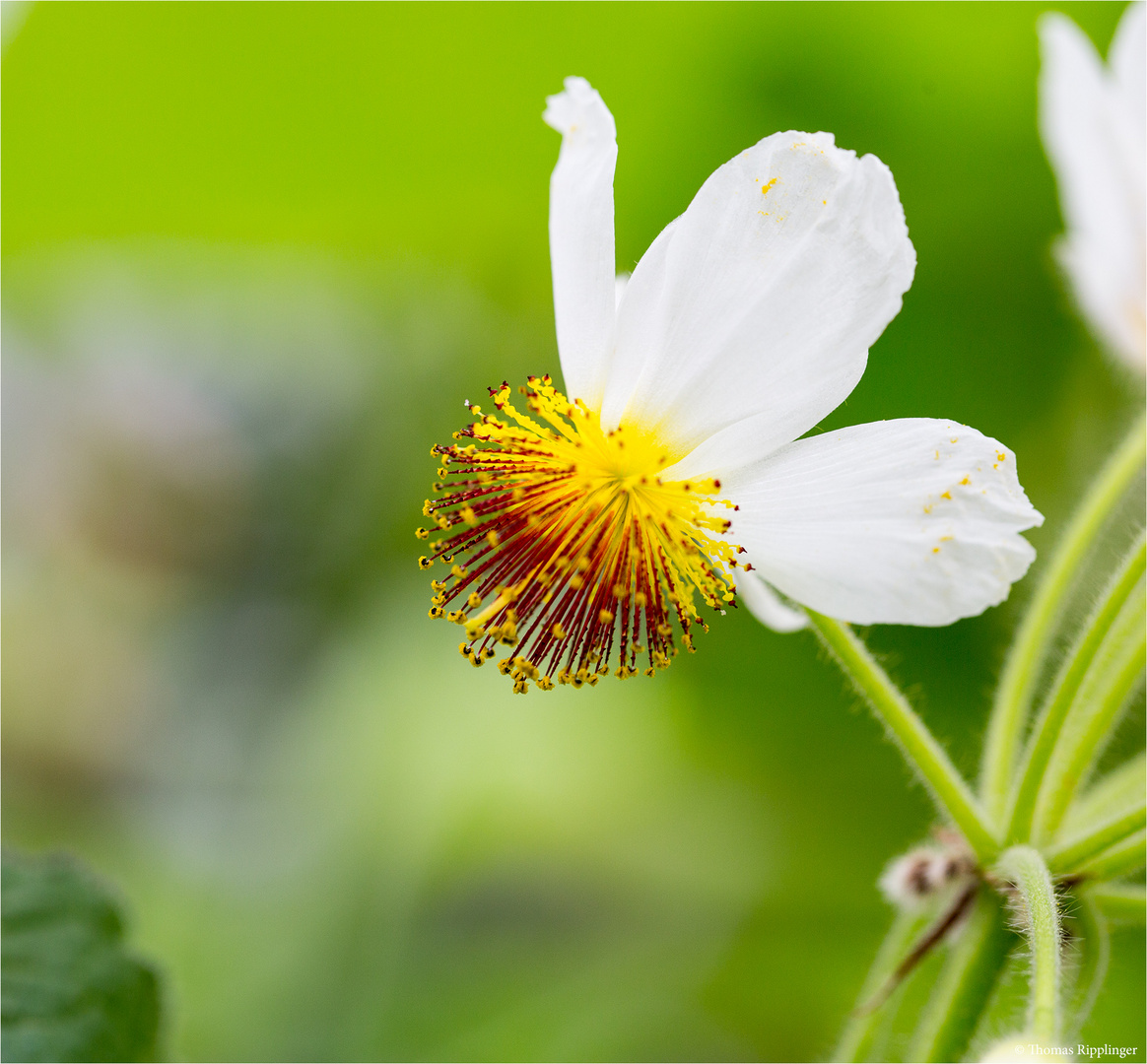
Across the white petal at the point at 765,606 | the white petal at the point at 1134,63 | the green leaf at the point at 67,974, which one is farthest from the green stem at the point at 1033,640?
the green leaf at the point at 67,974

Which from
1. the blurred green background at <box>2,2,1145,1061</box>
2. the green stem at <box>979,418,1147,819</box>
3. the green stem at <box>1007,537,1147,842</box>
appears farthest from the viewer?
the blurred green background at <box>2,2,1145,1061</box>

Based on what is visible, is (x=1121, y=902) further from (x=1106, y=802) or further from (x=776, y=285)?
(x=776, y=285)

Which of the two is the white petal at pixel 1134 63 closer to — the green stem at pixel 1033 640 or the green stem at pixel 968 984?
the green stem at pixel 1033 640

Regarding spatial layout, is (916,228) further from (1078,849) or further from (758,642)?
(1078,849)

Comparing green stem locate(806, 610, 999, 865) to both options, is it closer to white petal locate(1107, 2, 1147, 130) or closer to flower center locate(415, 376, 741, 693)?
flower center locate(415, 376, 741, 693)

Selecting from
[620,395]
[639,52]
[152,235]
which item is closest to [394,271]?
[152,235]

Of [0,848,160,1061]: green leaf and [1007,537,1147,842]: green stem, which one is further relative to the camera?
[0,848,160,1061]: green leaf

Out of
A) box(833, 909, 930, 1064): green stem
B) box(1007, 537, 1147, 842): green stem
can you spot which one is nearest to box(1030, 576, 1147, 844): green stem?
box(1007, 537, 1147, 842): green stem
